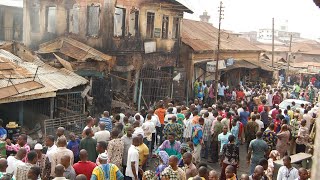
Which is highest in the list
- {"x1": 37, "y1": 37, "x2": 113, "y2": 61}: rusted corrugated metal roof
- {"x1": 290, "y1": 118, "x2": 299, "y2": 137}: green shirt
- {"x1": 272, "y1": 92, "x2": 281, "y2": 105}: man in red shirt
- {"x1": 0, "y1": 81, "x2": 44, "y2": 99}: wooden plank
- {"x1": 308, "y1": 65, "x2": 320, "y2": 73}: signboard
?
{"x1": 37, "y1": 37, "x2": 113, "y2": 61}: rusted corrugated metal roof

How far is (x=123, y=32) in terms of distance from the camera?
20516 millimetres

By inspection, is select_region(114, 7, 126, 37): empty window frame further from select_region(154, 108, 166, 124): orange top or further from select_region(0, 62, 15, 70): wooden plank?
select_region(154, 108, 166, 124): orange top

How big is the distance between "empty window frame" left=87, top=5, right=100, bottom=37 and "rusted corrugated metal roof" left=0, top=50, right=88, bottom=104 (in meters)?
4.39

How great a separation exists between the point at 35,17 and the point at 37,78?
28.0 ft

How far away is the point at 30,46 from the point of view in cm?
2109

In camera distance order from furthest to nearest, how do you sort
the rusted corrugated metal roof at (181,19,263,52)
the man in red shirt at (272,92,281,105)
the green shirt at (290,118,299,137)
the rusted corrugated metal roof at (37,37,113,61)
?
the rusted corrugated metal roof at (181,19,263,52) → the man in red shirt at (272,92,281,105) → the rusted corrugated metal roof at (37,37,113,61) → the green shirt at (290,118,299,137)

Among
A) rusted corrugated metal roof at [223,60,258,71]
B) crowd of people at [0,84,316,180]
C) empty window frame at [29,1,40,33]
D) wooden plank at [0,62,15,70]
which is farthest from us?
rusted corrugated metal roof at [223,60,258,71]

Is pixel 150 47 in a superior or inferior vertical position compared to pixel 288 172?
superior

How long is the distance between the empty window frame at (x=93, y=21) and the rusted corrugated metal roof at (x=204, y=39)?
744 centimetres

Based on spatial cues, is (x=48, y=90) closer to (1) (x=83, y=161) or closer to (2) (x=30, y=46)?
(1) (x=83, y=161)

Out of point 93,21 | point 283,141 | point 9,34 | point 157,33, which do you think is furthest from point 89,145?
point 9,34

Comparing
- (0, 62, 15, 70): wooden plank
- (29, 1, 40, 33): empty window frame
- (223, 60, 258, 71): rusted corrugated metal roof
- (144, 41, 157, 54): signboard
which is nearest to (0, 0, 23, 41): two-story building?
(29, 1, 40, 33): empty window frame

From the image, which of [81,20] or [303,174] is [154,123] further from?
[81,20]

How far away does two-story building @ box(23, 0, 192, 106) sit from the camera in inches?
774
